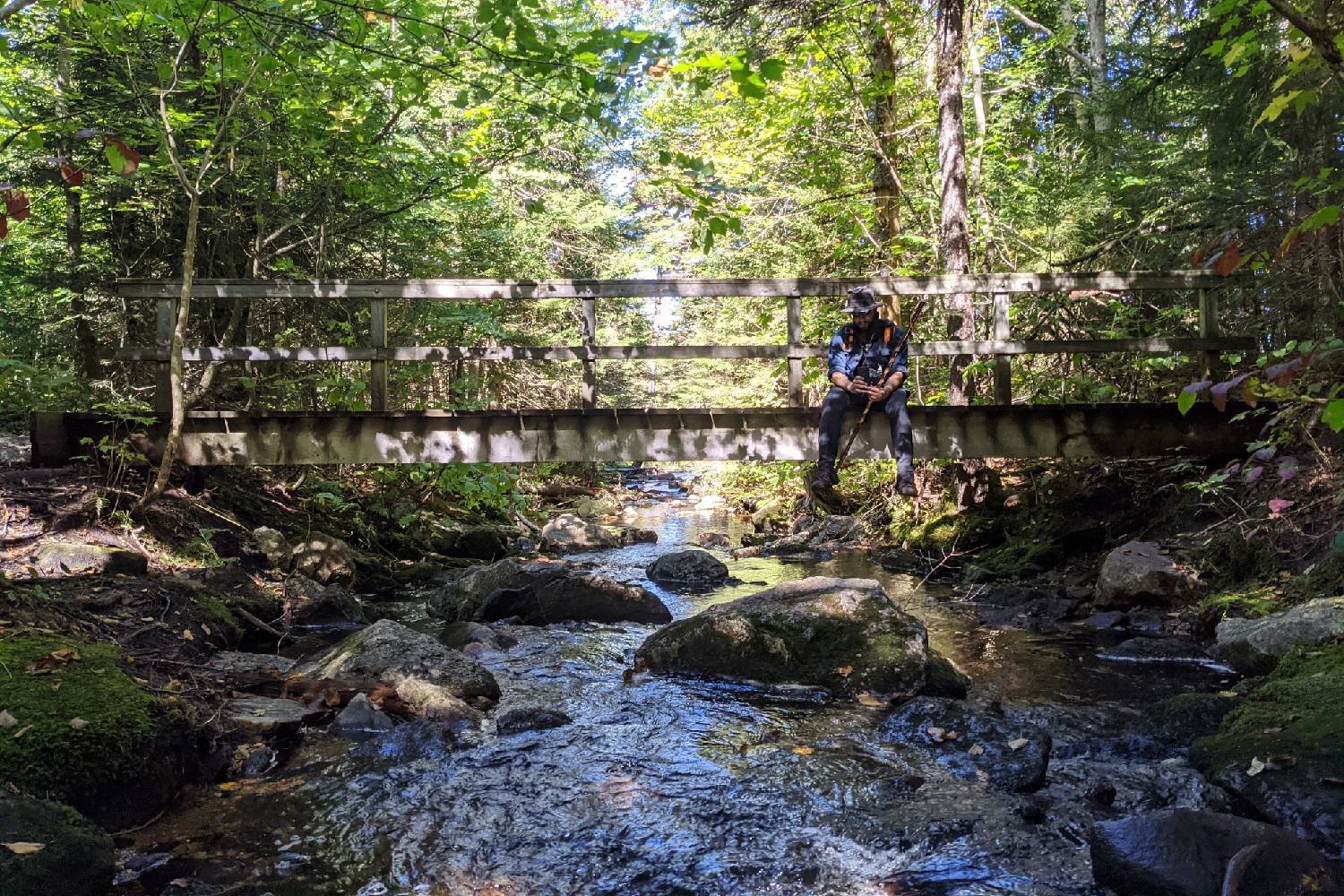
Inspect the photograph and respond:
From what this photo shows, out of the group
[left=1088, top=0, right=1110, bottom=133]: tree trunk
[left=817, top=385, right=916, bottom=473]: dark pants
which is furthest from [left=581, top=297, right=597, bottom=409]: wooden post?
[left=1088, top=0, right=1110, bottom=133]: tree trunk

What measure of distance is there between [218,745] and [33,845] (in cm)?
146

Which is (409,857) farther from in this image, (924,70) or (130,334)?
(924,70)

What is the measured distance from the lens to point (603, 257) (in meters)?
22.5

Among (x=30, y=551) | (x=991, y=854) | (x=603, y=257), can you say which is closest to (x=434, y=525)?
(x=30, y=551)

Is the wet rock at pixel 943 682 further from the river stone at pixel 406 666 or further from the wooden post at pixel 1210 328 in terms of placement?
the wooden post at pixel 1210 328

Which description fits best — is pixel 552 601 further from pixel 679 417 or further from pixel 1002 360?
pixel 1002 360

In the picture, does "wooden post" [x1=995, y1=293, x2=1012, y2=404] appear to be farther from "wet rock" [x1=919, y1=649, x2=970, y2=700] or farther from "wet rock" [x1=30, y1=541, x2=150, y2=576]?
"wet rock" [x1=30, y1=541, x2=150, y2=576]

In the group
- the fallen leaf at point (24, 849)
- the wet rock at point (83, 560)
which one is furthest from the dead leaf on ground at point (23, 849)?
the wet rock at point (83, 560)

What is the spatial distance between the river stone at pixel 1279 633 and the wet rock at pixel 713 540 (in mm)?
8066

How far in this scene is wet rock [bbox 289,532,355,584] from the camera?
8.71m

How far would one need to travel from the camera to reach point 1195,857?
3.01m

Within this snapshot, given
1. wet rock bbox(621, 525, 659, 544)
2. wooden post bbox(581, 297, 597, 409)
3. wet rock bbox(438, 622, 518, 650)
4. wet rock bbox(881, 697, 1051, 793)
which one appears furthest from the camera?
wet rock bbox(621, 525, 659, 544)

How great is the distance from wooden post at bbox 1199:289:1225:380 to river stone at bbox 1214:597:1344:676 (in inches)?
135

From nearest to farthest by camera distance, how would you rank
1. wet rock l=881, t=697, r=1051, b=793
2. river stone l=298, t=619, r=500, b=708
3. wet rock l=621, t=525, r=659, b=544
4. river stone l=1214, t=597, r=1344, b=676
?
wet rock l=881, t=697, r=1051, b=793 < river stone l=1214, t=597, r=1344, b=676 < river stone l=298, t=619, r=500, b=708 < wet rock l=621, t=525, r=659, b=544
